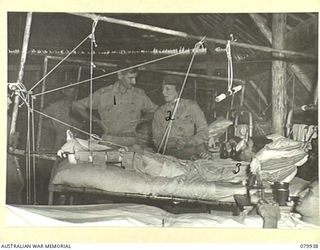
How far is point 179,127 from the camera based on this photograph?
40.1 inches

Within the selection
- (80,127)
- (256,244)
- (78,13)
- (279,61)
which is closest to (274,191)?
(256,244)

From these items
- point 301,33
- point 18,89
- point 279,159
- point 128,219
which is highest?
point 301,33

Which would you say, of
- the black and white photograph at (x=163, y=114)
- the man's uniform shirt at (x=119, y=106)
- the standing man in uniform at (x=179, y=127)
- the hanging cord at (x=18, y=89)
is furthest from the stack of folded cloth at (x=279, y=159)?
the hanging cord at (x=18, y=89)

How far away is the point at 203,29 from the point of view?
998mm

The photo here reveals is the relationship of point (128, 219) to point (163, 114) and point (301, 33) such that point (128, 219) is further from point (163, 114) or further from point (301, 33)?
point (301, 33)

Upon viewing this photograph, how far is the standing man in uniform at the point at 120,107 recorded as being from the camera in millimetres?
1009

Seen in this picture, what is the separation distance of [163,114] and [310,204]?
1.01 feet

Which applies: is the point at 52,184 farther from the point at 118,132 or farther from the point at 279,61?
the point at 279,61

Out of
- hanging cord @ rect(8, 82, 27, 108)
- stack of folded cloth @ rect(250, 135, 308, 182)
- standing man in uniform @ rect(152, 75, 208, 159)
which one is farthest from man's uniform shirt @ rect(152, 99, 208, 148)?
hanging cord @ rect(8, 82, 27, 108)

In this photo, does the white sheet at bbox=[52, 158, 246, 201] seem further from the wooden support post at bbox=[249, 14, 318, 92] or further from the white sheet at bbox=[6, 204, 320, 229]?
the wooden support post at bbox=[249, 14, 318, 92]

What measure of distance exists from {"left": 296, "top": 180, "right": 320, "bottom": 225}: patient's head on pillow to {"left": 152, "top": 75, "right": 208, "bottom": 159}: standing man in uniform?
0.65 feet

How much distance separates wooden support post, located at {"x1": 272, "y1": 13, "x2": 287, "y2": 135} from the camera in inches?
39.3

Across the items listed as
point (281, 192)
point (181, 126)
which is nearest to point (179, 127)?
point (181, 126)
